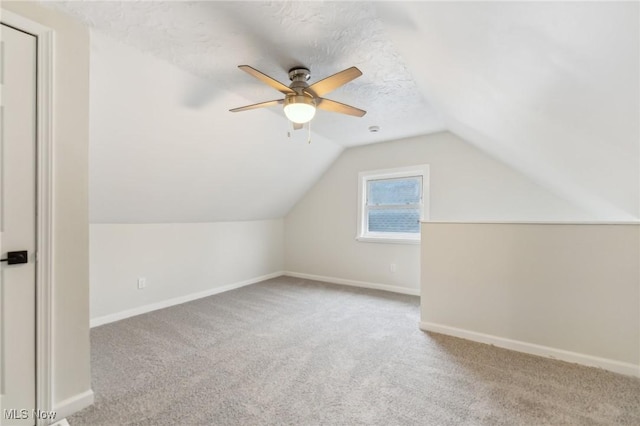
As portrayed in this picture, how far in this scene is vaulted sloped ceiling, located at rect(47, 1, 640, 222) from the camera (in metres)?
1.08

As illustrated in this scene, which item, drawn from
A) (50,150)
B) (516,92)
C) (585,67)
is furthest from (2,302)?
(516,92)

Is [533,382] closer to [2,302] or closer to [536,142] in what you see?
[536,142]

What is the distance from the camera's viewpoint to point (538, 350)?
2209mm

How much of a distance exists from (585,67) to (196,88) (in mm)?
2536

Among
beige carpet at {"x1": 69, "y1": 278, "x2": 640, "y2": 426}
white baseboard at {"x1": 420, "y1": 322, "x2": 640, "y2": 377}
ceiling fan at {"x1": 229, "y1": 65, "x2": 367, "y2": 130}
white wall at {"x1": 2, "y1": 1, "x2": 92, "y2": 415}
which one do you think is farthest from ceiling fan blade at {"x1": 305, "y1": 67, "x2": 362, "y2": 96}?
white baseboard at {"x1": 420, "y1": 322, "x2": 640, "y2": 377}

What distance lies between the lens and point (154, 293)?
334 centimetres

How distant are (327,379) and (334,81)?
2032 mm

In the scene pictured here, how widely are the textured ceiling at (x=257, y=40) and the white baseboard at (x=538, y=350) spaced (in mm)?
2285

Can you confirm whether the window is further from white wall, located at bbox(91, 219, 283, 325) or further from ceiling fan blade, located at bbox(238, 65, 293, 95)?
ceiling fan blade, located at bbox(238, 65, 293, 95)

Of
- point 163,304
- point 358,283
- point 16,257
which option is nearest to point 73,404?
point 16,257

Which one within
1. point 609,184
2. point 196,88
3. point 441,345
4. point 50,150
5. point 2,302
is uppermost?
point 196,88

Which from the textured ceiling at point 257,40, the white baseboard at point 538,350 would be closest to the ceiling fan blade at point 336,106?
the textured ceiling at point 257,40

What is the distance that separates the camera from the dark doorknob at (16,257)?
4.42ft

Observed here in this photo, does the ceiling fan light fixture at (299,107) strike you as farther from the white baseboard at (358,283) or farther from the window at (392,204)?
the white baseboard at (358,283)
